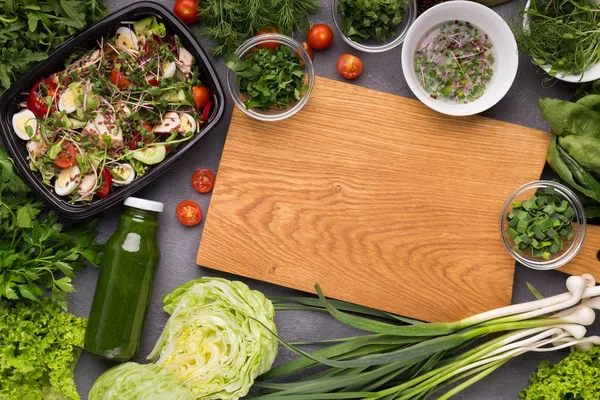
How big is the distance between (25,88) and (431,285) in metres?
1.57

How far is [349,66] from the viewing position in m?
2.27

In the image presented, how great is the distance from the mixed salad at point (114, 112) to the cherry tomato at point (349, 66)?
0.50 metres

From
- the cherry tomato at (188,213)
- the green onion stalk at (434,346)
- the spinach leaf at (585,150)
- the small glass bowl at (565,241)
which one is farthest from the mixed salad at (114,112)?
the spinach leaf at (585,150)

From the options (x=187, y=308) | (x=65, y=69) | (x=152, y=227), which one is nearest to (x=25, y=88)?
(x=65, y=69)

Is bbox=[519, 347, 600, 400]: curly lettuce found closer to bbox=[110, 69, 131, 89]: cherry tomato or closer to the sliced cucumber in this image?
the sliced cucumber

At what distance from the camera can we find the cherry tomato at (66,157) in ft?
7.00

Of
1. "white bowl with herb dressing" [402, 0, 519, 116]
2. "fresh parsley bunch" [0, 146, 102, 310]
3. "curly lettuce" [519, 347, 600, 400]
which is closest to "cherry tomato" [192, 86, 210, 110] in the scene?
Answer: "fresh parsley bunch" [0, 146, 102, 310]

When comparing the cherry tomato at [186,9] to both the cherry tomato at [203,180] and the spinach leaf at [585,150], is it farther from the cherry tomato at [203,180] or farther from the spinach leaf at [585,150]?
the spinach leaf at [585,150]

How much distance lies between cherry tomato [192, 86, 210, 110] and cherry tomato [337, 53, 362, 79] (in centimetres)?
49

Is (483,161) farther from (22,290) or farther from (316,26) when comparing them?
(22,290)

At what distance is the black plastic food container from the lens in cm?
210

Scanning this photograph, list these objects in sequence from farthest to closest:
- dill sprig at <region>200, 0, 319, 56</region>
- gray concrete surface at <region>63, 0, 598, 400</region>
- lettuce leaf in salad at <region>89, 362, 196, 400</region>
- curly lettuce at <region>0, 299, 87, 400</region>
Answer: gray concrete surface at <region>63, 0, 598, 400</region>
dill sprig at <region>200, 0, 319, 56</region>
curly lettuce at <region>0, 299, 87, 400</region>
lettuce leaf in salad at <region>89, 362, 196, 400</region>

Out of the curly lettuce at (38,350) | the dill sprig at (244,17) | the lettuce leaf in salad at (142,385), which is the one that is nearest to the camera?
the lettuce leaf in salad at (142,385)

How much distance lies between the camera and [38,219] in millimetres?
2311
